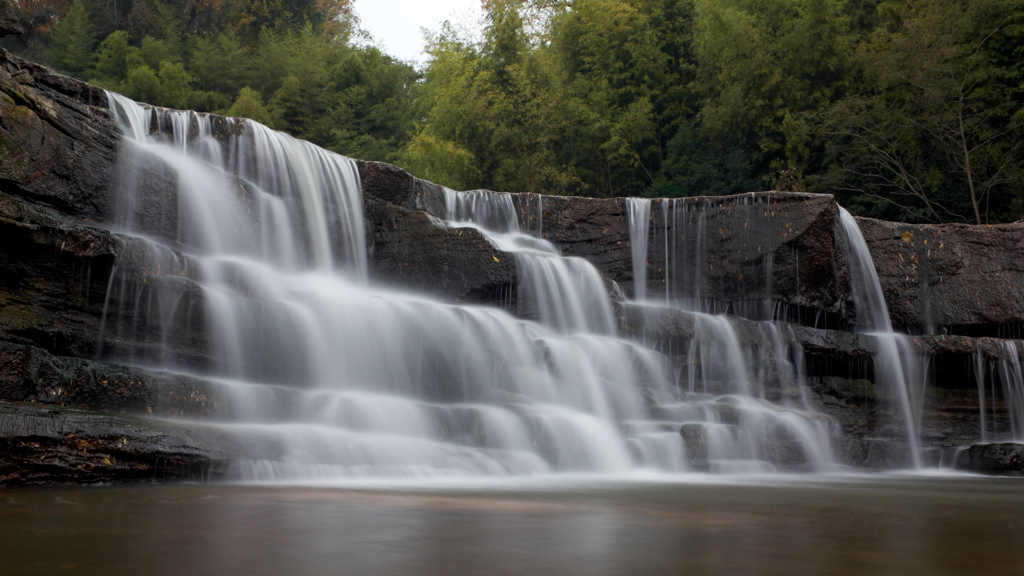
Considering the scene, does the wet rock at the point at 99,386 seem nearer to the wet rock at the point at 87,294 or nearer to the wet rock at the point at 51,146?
the wet rock at the point at 87,294

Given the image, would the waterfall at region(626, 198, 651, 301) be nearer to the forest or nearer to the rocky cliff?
the rocky cliff

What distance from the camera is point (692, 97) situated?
99.5 ft

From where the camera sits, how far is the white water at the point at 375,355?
317 inches

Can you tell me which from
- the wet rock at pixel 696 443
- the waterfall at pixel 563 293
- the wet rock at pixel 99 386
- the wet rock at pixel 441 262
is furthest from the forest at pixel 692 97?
the wet rock at pixel 99 386

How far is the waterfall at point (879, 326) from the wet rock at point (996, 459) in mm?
1292

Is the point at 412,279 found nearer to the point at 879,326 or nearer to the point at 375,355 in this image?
the point at 375,355

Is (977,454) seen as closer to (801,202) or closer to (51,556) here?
(801,202)

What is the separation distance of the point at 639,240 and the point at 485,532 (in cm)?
1264


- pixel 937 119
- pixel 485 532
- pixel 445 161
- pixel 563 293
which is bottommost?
pixel 485 532

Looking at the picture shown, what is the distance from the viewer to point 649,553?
370cm

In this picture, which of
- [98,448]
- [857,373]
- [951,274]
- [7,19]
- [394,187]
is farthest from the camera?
[951,274]

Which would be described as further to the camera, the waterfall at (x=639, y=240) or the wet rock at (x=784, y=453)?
the waterfall at (x=639, y=240)

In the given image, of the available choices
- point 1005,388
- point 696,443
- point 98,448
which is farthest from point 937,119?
point 98,448

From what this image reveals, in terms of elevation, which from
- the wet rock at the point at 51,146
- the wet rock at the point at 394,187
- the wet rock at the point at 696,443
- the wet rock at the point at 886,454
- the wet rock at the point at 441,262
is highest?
the wet rock at the point at 394,187
